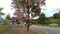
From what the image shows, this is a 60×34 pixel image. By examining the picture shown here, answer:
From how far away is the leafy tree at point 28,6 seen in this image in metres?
12.0

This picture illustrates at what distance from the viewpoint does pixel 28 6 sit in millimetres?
12070

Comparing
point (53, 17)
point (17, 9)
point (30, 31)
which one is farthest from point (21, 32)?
point (53, 17)

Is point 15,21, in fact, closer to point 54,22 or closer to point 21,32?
point 21,32

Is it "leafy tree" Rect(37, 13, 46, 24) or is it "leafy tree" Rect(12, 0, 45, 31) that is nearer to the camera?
"leafy tree" Rect(12, 0, 45, 31)

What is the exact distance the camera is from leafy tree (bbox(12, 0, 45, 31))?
12047 millimetres

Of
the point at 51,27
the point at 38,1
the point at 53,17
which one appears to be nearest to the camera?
the point at 38,1

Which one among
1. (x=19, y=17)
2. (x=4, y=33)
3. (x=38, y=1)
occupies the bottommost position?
(x=4, y=33)

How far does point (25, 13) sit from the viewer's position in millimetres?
12117

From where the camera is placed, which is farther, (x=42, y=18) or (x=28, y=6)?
(x=42, y=18)

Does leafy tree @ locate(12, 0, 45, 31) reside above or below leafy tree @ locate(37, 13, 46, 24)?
above

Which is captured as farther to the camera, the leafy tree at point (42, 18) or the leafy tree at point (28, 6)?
the leafy tree at point (42, 18)

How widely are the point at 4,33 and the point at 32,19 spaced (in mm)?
1900

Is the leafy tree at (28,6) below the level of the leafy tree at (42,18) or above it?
above

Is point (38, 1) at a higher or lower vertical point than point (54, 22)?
higher
